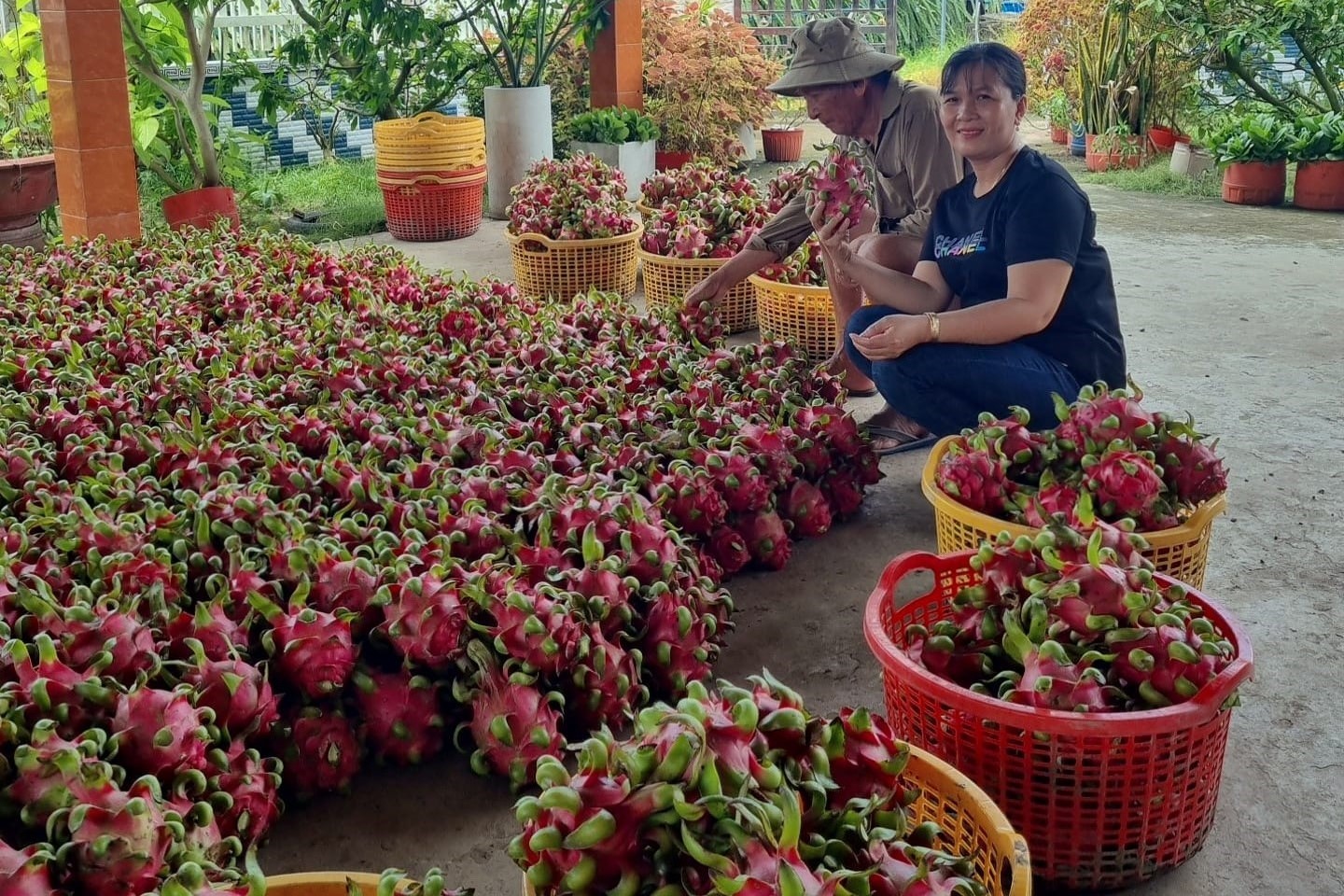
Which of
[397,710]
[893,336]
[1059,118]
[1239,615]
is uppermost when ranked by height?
[1059,118]

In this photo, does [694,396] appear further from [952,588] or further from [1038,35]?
[1038,35]

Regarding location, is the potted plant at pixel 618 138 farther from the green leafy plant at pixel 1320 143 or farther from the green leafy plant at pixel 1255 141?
the green leafy plant at pixel 1320 143

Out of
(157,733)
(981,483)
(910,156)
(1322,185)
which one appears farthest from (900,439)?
(1322,185)

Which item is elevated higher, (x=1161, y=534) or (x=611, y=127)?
(x=611, y=127)

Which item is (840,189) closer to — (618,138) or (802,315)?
(802,315)

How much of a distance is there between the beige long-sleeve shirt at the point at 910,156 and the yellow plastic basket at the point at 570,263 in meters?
1.85

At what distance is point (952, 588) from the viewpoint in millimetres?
2340

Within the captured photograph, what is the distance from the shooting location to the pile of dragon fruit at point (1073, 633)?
6.07ft

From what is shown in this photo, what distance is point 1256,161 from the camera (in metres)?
8.91

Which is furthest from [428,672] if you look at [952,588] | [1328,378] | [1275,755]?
[1328,378]

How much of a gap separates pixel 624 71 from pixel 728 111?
1131 mm

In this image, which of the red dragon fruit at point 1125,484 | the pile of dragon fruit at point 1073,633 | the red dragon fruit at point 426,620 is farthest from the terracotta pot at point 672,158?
the pile of dragon fruit at point 1073,633

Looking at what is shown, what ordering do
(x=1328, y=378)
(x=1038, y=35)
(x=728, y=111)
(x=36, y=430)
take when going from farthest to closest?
(x=1038, y=35) < (x=728, y=111) < (x=1328, y=378) < (x=36, y=430)

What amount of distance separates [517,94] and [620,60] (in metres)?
1.14
